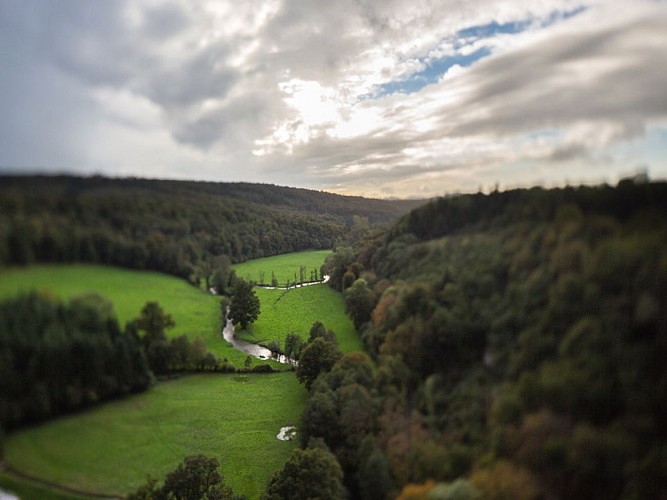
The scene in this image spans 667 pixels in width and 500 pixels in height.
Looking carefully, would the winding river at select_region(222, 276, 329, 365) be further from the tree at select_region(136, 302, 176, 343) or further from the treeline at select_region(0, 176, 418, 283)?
the tree at select_region(136, 302, 176, 343)

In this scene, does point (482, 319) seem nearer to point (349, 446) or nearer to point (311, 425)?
point (349, 446)

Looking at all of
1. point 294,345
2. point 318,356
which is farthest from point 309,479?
point 294,345

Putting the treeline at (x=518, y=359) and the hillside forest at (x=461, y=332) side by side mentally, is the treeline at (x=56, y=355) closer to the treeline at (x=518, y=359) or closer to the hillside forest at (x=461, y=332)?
the hillside forest at (x=461, y=332)

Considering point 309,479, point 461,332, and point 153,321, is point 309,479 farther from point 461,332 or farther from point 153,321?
point 153,321

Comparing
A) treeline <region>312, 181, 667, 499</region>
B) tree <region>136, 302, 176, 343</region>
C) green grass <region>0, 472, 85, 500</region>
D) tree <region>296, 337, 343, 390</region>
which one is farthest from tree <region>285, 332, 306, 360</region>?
green grass <region>0, 472, 85, 500</region>

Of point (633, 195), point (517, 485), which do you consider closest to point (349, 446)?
point (517, 485)
